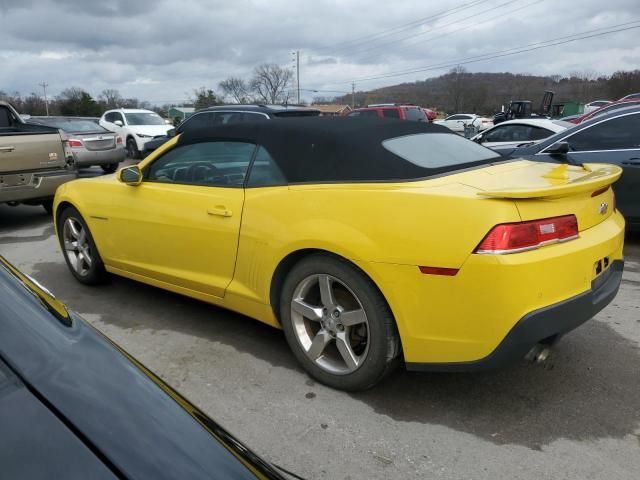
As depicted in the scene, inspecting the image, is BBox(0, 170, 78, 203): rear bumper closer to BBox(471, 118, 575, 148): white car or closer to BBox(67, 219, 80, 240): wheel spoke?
BBox(67, 219, 80, 240): wheel spoke

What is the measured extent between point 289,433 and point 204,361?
Answer: 97 centimetres

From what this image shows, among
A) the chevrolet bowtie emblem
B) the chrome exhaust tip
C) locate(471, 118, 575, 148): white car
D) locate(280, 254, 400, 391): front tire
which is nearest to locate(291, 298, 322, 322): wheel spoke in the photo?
locate(280, 254, 400, 391): front tire

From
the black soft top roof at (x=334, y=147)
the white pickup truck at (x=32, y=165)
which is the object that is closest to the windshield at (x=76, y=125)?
the white pickup truck at (x=32, y=165)

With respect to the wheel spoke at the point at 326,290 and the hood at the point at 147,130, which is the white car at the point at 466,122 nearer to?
the hood at the point at 147,130

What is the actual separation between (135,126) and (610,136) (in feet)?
49.2

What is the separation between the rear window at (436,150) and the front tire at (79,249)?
2.78 meters

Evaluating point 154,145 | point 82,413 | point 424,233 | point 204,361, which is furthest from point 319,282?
point 154,145

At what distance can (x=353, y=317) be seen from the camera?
2736mm

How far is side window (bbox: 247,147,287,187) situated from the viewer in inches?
123

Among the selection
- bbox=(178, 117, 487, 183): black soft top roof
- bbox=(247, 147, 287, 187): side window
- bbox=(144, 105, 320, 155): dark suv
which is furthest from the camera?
bbox=(144, 105, 320, 155): dark suv

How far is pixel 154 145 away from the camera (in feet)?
40.3

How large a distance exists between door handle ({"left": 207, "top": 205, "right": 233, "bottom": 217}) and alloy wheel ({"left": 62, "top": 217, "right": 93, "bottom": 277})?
1.73m

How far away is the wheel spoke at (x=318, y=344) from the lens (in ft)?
9.57

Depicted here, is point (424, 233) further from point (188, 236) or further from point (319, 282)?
point (188, 236)
